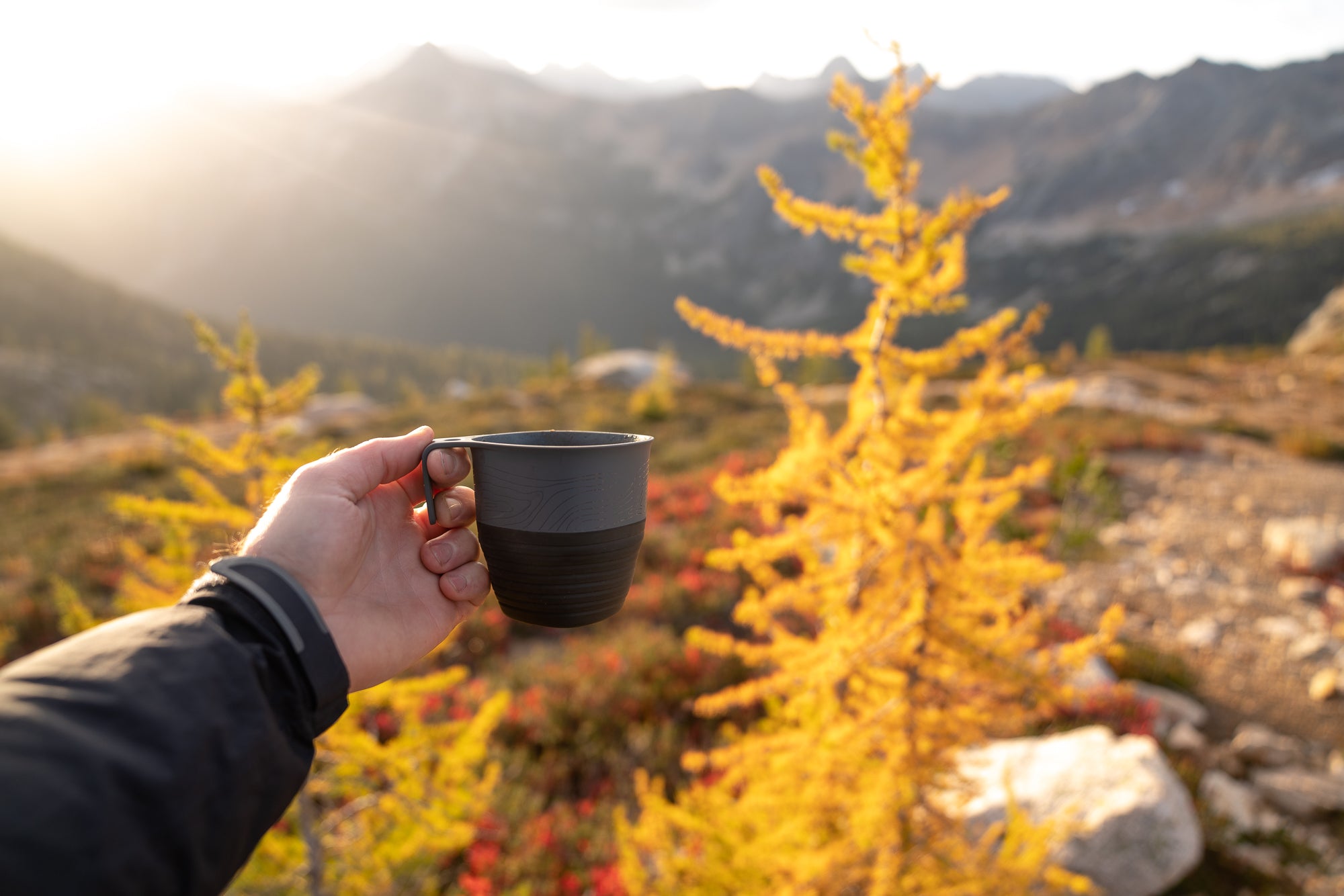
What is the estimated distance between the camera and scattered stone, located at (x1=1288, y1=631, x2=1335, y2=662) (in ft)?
16.5

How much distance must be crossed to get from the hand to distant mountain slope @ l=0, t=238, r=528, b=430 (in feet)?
119

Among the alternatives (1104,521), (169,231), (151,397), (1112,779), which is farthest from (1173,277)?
(169,231)

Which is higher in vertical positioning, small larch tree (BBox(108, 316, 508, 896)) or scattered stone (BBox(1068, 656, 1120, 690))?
small larch tree (BBox(108, 316, 508, 896))

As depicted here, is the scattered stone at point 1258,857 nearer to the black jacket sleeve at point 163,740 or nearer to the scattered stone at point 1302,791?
the scattered stone at point 1302,791

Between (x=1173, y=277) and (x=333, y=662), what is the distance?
340ft

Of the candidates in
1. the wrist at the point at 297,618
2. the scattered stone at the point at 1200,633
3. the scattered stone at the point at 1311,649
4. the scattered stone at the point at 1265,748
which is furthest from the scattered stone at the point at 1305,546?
the wrist at the point at 297,618

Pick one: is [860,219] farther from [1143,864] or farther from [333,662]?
[1143,864]

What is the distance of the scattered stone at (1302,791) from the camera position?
146 inches

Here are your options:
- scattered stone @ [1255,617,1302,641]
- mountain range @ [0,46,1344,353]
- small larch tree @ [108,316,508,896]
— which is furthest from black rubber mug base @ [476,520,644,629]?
mountain range @ [0,46,1344,353]

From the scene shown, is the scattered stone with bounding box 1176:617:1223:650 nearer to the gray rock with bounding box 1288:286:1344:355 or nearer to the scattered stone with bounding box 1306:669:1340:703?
the scattered stone with bounding box 1306:669:1340:703

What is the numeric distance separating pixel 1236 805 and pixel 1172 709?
90 centimetres

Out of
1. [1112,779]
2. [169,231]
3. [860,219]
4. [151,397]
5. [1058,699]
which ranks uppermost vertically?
[169,231]

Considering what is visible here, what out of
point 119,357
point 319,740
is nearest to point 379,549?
point 319,740

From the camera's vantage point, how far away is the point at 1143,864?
302 centimetres
